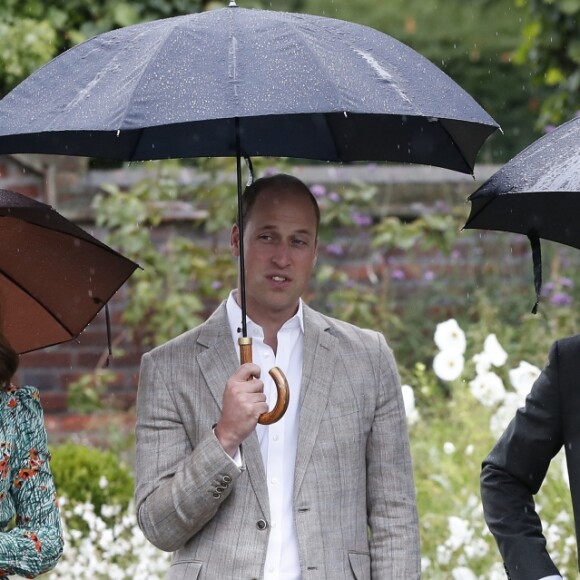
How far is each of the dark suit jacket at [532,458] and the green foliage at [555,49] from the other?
16.3 feet

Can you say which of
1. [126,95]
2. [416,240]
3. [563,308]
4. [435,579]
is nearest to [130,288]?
[416,240]

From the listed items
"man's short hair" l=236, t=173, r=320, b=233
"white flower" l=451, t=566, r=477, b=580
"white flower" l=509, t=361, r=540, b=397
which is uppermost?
"man's short hair" l=236, t=173, r=320, b=233

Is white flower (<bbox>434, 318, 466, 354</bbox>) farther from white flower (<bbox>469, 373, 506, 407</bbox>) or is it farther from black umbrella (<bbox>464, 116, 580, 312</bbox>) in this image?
black umbrella (<bbox>464, 116, 580, 312</bbox>)

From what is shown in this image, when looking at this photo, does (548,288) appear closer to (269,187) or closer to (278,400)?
(269,187)

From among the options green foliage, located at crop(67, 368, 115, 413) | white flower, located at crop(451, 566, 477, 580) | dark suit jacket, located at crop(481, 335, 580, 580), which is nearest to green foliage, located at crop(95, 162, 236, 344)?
green foliage, located at crop(67, 368, 115, 413)

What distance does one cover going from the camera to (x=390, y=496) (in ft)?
12.0

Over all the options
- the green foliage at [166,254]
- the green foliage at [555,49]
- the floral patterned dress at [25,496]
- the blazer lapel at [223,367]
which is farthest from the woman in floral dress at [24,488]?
the green foliage at [555,49]

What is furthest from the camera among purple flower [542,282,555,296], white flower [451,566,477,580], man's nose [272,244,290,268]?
purple flower [542,282,555,296]

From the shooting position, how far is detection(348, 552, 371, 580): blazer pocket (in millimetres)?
3555

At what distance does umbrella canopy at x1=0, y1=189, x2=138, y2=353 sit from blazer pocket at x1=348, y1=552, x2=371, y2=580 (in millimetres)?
1038

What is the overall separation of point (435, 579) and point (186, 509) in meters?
2.02

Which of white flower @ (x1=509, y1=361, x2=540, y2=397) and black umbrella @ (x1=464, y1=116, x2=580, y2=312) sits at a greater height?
black umbrella @ (x1=464, y1=116, x2=580, y2=312)

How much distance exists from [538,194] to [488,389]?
2280mm

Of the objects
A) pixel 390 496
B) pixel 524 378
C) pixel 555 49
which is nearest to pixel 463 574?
pixel 524 378
